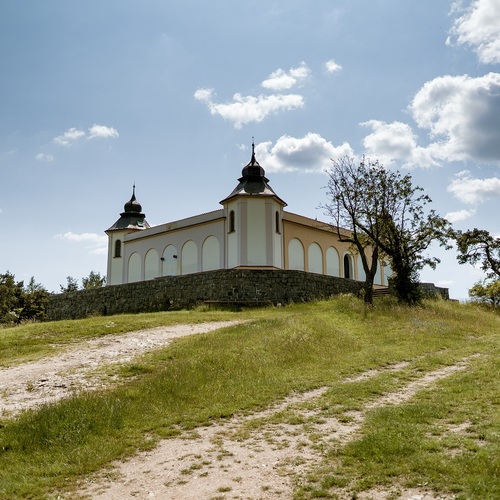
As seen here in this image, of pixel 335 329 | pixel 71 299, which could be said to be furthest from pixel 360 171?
pixel 71 299

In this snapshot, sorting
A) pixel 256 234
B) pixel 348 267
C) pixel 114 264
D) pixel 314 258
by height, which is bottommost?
pixel 348 267

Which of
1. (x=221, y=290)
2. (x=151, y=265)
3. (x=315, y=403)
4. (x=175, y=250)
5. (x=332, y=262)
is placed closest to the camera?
(x=315, y=403)

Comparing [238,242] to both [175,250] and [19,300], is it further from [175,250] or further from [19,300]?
[19,300]

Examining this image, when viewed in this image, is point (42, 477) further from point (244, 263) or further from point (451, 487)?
point (244, 263)

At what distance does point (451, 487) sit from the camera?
4.68 meters

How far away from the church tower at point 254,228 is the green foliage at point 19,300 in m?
26.2

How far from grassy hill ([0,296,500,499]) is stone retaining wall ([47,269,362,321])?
9325 millimetres

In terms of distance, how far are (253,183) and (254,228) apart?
136 inches

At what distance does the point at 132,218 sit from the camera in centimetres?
4431

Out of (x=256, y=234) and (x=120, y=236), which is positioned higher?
(x=120, y=236)

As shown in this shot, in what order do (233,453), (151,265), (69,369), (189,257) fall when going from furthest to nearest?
(151,265), (189,257), (69,369), (233,453)

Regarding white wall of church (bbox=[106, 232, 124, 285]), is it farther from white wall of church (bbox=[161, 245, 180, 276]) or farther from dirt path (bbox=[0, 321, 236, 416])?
dirt path (bbox=[0, 321, 236, 416])

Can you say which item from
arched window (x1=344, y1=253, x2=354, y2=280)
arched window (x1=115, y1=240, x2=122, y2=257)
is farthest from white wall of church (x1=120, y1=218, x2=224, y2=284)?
arched window (x1=344, y1=253, x2=354, y2=280)

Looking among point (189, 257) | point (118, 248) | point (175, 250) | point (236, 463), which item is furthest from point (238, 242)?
point (236, 463)
